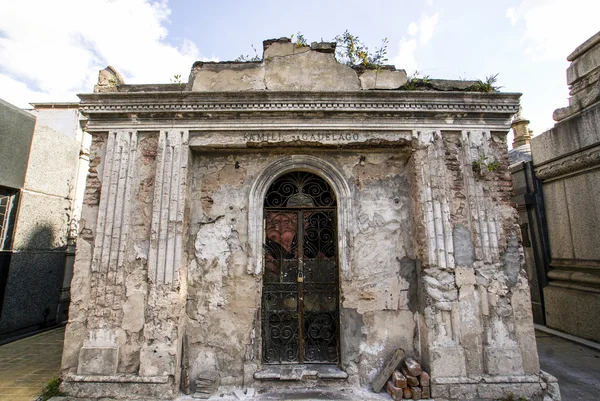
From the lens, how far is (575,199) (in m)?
6.25

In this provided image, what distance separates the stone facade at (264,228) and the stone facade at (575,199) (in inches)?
110

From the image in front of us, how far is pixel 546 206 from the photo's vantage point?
698 cm

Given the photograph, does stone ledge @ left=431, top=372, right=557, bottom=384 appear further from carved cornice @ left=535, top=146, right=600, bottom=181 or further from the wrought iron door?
carved cornice @ left=535, top=146, right=600, bottom=181

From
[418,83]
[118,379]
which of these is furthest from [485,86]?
[118,379]

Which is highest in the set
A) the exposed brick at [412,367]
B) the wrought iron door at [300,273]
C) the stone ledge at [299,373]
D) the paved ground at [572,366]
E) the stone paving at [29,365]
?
the wrought iron door at [300,273]

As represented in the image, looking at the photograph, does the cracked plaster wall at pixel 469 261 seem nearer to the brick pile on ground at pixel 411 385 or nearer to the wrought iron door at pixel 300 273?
the brick pile on ground at pixel 411 385

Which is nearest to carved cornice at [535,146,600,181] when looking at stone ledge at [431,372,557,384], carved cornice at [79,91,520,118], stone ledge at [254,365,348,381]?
carved cornice at [79,91,520,118]

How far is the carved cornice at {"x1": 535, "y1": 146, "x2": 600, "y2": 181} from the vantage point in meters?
5.76

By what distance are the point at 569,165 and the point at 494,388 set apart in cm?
489

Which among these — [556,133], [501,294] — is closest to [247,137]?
[501,294]

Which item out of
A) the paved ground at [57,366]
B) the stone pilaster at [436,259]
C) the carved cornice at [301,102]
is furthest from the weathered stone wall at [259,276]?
the paved ground at [57,366]

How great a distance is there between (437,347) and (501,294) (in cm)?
110

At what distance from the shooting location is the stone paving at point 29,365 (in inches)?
158

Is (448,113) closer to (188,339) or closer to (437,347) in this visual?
(437,347)
